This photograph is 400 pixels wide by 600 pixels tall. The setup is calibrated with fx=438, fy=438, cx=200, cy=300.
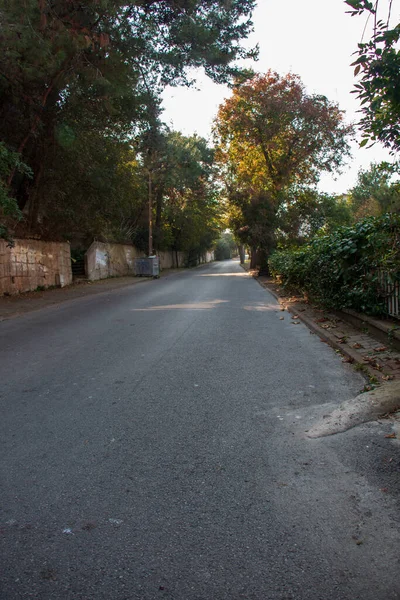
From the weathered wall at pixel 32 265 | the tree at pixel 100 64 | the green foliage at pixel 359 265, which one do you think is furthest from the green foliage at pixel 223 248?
the green foliage at pixel 359 265

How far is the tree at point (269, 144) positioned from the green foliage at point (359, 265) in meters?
18.0

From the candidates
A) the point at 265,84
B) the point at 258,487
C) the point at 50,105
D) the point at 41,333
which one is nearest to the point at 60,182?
the point at 50,105

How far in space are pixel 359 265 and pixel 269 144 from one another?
22149mm

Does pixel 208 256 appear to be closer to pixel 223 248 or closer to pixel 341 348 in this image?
pixel 223 248

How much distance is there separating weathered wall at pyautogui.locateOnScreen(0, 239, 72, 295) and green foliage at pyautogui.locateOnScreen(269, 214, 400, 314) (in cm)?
1061

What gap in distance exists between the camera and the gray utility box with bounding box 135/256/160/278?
30469 mm

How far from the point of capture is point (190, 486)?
9.41 feet

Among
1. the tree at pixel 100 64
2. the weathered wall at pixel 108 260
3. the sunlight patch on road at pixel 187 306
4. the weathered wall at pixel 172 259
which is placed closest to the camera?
the tree at pixel 100 64

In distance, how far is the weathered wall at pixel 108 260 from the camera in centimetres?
2606

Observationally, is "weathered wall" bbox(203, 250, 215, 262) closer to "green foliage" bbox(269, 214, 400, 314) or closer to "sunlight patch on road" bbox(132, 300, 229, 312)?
"sunlight patch on road" bbox(132, 300, 229, 312)

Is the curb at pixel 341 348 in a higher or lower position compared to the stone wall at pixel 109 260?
lower

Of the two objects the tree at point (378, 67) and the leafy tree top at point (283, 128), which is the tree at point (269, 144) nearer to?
the leafy tree top at point (283, 128)

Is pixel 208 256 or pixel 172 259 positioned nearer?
pixel 172 259

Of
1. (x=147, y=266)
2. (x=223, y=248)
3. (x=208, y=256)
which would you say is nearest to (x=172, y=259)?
(x=147, y=266)
